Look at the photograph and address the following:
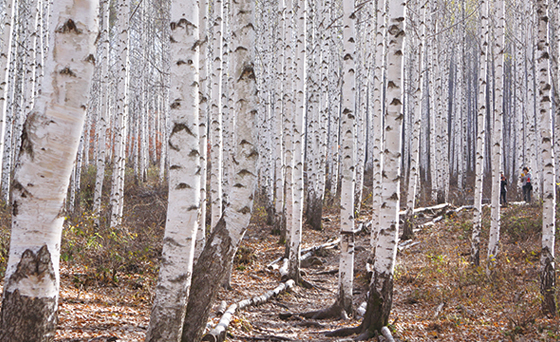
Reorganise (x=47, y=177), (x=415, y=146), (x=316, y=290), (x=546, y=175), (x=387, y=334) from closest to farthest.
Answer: (x=47, y=177) < (x=387, y=334) < (x=546, y=175) < (x=316, y=290) < (x=415, y=146)

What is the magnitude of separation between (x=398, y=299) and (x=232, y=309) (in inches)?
137

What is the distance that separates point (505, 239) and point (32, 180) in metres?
11.6

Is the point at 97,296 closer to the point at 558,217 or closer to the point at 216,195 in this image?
the point at 216,195

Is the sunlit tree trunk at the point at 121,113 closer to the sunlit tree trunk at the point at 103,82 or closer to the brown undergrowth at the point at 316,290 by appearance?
the sunlit tree trunk at the point at 103,82

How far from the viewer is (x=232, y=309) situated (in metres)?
5.36

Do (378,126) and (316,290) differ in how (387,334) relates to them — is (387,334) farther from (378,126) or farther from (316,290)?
(378,126)

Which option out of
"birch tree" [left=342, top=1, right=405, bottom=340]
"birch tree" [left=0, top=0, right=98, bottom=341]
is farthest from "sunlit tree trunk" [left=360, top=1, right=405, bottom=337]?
"birch tree" [left=0, top=0, right=98, bottom=341]

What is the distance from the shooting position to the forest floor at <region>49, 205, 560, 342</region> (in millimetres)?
4887

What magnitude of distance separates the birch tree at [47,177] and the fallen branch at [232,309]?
1868 mm

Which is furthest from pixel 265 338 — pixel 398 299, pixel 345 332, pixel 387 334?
pixel 398 299

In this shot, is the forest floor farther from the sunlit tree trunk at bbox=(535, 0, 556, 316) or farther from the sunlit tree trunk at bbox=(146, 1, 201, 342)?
the sunlit tree trunk at bbox=(146, 1, 201, 342)

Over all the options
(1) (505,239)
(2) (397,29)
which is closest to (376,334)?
(2) (397,29)

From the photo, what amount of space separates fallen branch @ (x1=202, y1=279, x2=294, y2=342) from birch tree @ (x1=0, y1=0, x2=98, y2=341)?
187 cm

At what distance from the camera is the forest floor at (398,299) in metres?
4.89
